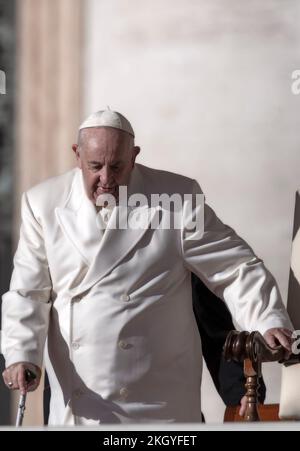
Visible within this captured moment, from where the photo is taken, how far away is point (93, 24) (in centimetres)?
720

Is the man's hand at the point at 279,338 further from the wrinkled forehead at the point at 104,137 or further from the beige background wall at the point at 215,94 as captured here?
the beige background wall at the point at 215,94

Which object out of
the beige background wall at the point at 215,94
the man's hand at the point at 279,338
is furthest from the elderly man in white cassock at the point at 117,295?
the beige background wall at the point at 215,94

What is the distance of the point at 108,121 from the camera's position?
19.4 ft

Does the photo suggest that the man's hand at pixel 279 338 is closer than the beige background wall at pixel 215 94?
Yes

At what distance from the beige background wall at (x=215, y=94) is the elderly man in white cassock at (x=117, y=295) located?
1.17 m

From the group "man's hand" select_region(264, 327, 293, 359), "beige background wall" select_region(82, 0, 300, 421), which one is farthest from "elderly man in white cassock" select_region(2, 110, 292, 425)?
"beige background wall" select_region(82, 0, 300, 421)

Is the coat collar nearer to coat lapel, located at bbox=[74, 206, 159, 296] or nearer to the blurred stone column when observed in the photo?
coat lapel, located at bbox=[74, 206, 159, 296]

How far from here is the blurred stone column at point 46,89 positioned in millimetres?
7148

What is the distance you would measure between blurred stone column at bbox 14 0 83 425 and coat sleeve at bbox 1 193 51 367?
125cm

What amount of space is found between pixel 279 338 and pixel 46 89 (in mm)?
1934

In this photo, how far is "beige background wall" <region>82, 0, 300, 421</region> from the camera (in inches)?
280

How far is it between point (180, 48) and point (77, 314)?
1.71 m
